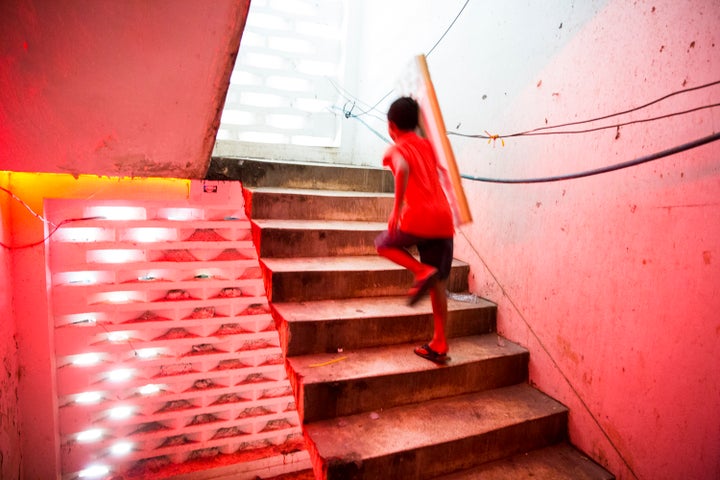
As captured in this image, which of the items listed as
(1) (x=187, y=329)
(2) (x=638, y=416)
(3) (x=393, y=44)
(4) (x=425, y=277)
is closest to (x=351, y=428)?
(4) (x=425, y=277)

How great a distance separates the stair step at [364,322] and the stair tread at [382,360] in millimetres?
78

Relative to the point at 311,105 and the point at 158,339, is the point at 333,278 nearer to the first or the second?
the point at 158,339

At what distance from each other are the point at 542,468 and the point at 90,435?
4.10m

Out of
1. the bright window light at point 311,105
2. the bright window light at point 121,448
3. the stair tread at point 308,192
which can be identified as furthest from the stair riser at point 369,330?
the bright window light at point 311,105

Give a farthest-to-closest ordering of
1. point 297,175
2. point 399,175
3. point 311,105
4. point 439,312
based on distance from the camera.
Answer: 1. point 311,105
2. point 297,175
3. point 439,312
4. point 399,175

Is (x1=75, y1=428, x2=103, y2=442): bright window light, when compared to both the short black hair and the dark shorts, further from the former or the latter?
the short black hair

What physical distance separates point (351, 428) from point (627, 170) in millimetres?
2542

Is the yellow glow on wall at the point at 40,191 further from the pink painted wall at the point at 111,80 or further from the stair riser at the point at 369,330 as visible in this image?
the stair riser at the point at 369,330

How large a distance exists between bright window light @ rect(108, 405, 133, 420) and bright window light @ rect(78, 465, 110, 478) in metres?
0.48

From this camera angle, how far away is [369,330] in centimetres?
314

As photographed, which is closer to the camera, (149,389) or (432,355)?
(432,355)

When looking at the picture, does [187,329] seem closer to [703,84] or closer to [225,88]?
[225,88]

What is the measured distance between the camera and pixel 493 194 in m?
3.73

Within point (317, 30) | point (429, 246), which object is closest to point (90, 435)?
point (429, 246)
